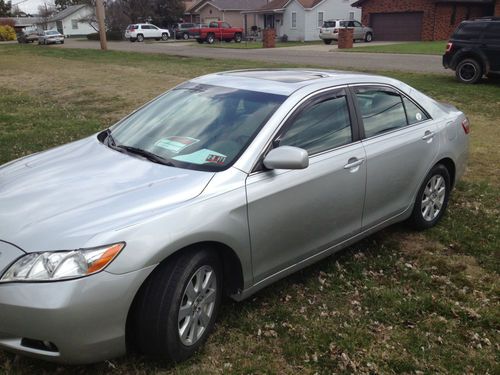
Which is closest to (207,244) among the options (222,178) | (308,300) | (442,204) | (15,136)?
(222,178)

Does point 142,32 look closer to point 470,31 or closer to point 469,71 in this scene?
point 470,31

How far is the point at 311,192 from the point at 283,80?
991 millimetres

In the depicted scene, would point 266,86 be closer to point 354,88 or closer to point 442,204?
point 354,88

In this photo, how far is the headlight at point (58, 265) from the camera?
2.50 meters

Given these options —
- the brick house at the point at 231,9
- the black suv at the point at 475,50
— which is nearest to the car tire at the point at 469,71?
the black suv at the point at 475,50

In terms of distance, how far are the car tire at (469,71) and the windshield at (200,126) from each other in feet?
37.6

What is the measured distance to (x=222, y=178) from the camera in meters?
3.11

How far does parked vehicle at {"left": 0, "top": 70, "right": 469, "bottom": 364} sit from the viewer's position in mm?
2541

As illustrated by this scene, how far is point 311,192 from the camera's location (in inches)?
138

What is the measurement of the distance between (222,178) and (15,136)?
261 inches

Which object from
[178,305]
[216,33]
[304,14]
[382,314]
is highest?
[304,14]

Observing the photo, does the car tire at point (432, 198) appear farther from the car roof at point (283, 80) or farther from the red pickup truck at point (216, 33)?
the red pickup truck at point (216, 33)

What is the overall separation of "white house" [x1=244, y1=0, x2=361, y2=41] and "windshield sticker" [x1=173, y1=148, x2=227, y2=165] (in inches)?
1808

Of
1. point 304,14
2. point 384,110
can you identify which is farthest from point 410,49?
point 384,110
